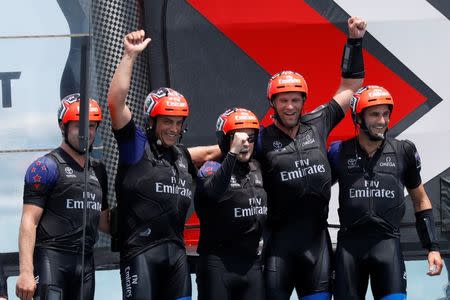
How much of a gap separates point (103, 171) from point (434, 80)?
75.4 inches

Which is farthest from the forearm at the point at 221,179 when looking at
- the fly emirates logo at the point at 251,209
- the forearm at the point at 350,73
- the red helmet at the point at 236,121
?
the forearm at the point at 350,73

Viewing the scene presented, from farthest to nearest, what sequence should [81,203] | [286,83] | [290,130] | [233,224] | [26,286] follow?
[290,130]
[286,83]
[233,224]
[81,203]
[26,286]

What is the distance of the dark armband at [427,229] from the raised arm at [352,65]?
2.30 ft

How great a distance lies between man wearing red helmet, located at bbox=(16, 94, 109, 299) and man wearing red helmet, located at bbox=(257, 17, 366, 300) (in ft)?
3.02

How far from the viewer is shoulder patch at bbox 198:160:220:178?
791 centimetres

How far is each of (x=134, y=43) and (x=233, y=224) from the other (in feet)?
3.49

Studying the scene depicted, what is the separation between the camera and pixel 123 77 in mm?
7582

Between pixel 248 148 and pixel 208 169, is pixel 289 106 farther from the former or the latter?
pixel 208 169

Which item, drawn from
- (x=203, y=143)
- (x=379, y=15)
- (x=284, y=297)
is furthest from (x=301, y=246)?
(x=379, y=15)

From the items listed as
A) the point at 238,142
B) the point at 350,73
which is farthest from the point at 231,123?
the point at 350,73

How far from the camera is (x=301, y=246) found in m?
8.05

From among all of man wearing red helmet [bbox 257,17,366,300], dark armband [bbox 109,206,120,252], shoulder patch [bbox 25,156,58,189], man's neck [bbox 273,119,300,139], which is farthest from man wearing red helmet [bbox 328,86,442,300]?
shoulder patch [bbox 25,156,58,189]

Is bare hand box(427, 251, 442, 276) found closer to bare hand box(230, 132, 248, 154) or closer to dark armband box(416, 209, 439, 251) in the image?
dark armband box(416, 209, 439, 251)

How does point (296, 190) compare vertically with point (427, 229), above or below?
above
